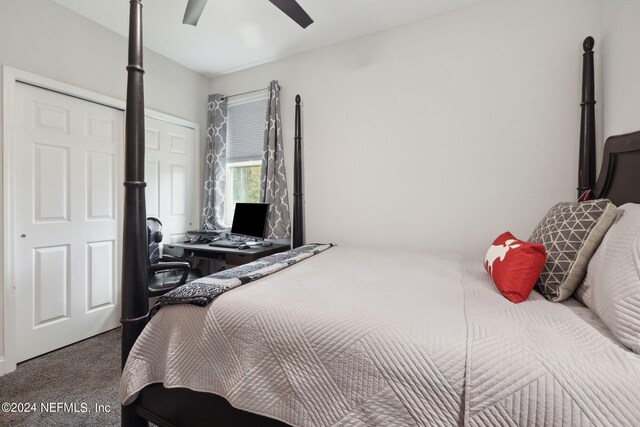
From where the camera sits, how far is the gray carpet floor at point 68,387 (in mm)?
1484

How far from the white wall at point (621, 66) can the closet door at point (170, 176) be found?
3.64 m

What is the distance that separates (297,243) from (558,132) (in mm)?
2280

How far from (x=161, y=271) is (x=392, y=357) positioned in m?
1.98

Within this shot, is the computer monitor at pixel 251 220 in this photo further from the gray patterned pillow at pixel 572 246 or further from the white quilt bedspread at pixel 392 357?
the gray patterned pillow at pixel 572 246

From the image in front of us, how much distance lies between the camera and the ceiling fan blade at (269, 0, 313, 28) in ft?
5.72

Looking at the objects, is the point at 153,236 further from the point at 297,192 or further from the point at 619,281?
the point at 619,281

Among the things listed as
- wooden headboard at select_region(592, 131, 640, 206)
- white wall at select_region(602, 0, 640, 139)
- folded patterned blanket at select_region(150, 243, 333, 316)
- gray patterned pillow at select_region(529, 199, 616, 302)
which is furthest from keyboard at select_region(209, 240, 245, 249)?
white wall at select_region(602, 0, 640, 139)

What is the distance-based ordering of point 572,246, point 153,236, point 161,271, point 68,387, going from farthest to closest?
point 153,236 → point 161,271 → point 68,387 → point 572,246

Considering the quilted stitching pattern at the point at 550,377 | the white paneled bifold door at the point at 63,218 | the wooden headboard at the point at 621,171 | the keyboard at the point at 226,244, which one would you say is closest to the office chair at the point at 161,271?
the keyboard at the point at 226,244

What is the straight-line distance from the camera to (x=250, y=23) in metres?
2.46

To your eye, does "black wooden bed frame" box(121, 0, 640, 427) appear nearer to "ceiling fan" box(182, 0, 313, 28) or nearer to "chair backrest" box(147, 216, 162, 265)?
"ceiling fan" box(182, 0, 313, 28)

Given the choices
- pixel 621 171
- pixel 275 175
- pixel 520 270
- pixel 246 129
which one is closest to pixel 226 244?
pixel 275 175

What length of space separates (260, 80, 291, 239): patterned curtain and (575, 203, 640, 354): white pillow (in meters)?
2.32

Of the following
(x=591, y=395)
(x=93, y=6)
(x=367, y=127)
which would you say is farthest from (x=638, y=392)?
(x=93, y=6)
